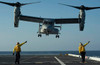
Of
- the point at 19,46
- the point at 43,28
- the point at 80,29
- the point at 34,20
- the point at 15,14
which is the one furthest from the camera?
the point at 34,20

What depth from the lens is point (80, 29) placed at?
34.5 meters

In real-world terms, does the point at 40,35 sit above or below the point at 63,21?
below

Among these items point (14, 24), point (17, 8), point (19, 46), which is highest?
point (17, 8)

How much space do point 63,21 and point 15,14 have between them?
14.1 metres

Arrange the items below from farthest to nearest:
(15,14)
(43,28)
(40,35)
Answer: (40,35) < (43,28) < (15,14)

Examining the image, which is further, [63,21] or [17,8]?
[63,21]

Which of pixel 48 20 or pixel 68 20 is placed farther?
pixel 68 20

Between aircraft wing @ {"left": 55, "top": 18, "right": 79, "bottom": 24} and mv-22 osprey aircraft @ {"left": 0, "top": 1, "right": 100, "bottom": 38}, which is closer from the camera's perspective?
mv-22 osprey aircraft @ {"left": 0, "top": 1, "right": 100, "bottom": 38}

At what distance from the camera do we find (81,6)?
116 ft

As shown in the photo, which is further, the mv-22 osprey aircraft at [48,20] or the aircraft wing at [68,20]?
the aircraft wing at [68,20]

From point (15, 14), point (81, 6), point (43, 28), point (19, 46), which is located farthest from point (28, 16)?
point (19, 46)

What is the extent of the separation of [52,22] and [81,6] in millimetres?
6884

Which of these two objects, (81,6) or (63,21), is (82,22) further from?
(63,21)

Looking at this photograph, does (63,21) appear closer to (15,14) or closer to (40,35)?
(40,35)
